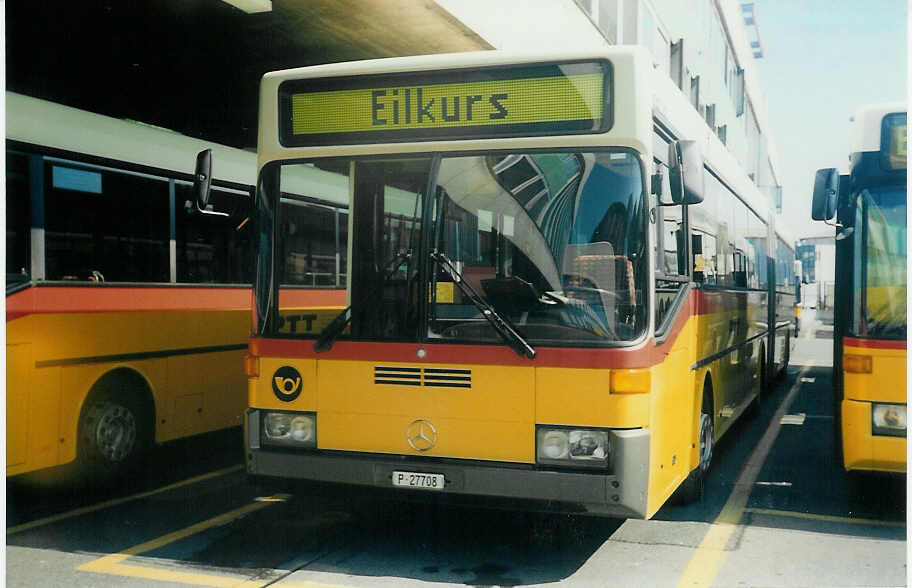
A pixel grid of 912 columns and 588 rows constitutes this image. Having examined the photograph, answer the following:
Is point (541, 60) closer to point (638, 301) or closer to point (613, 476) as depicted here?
point (638, 301)

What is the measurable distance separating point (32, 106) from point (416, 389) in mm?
3700

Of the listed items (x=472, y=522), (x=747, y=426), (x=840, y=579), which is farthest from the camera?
(x=747, y=426)

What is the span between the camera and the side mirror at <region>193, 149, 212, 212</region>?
19.4 ft

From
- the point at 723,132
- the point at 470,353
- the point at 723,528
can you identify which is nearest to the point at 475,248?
the point at 470,353

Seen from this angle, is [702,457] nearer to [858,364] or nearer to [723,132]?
[858,364]

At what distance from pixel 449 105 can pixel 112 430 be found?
13.5 feet

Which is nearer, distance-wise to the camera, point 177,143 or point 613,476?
point 613,476

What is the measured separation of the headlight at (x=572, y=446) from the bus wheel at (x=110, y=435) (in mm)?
3972

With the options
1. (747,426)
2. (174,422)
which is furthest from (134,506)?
(747,426)

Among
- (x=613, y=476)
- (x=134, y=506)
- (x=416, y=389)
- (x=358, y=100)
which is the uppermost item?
(x=358, y=100)

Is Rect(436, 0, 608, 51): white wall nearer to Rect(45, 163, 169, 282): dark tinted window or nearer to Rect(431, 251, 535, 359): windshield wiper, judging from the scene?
Rect(45, 163, 169, 282): dark tinted window

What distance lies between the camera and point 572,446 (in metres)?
5.11

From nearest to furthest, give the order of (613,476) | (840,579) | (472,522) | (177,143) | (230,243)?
1. (613,476)
2. (840,579)
3. (472,522)
4. (177,143)
5. (230,243)

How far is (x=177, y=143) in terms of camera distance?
321 inches
